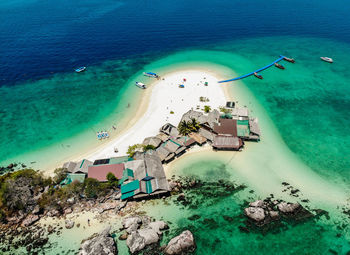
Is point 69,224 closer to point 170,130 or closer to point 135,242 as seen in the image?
point 135,242

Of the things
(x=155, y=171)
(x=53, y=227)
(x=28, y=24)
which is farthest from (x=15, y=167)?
(x=28, y=24)

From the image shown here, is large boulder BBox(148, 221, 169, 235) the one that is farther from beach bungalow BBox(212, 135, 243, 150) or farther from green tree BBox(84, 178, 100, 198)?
beach bungalow BBox(212, 135, 243, 150)

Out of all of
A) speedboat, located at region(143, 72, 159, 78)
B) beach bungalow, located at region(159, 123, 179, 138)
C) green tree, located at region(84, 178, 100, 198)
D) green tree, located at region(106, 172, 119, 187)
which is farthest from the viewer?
speedboat, located at region(143, 72, 159, 78)

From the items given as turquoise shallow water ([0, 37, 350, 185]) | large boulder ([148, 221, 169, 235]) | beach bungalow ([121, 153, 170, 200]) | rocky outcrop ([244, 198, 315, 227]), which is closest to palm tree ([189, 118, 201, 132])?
beach bungalow ([121, 153, 170, 200])

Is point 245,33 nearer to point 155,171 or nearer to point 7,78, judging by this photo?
point 155,171

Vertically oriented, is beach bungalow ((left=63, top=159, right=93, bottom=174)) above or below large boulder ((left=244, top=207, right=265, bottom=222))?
above

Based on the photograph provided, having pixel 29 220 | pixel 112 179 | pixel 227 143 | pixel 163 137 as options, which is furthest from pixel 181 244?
pixel 29 220

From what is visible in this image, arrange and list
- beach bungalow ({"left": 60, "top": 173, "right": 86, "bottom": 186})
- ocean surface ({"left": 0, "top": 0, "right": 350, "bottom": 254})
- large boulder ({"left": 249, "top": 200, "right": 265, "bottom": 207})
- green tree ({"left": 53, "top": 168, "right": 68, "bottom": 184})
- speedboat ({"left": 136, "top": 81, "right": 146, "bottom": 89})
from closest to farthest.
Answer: large boulder ({"left": 249, "top": 200, "right": 265, "bottom": 207}) < beach bungalow ({"left": 60, "top": 173, "right": 86, "bottom": 186}) < green tree ({"left": 53, "top": 168, "right": 68, "bottom": 184}) < ocean surface ({"left": 0, "top": 0, "right": 350, "bottom": 254}) < speedboat ({"left": 136, "top": 81, "right": 146, "bottom": 89})
